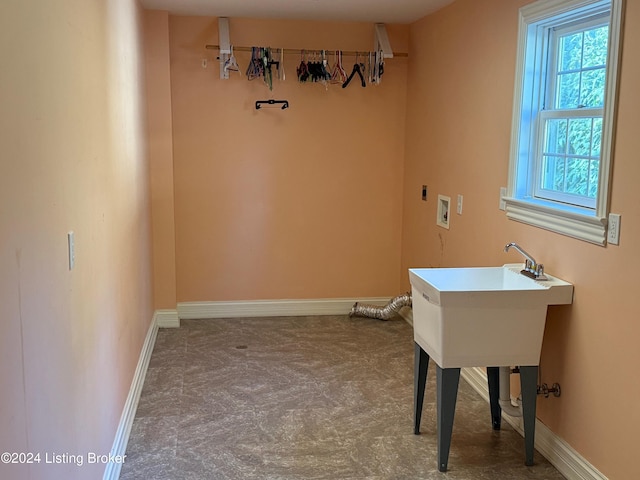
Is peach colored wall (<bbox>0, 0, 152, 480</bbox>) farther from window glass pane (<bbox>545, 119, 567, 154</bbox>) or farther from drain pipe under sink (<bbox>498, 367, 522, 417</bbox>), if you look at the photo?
window glass pane (<bbox>545, 119, 567, 154</bbox>)

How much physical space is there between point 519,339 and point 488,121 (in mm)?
1333

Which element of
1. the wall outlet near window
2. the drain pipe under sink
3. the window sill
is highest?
the window sill

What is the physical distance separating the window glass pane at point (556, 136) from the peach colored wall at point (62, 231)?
207cm

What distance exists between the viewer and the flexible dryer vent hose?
471 centimetres

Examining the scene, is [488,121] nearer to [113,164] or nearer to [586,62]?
[586,62]

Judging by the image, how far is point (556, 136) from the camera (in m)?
2.98

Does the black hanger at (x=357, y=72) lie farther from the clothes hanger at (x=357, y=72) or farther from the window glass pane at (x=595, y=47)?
the window glass pane at (x=595, y=47)

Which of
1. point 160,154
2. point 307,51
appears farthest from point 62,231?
point 307,51

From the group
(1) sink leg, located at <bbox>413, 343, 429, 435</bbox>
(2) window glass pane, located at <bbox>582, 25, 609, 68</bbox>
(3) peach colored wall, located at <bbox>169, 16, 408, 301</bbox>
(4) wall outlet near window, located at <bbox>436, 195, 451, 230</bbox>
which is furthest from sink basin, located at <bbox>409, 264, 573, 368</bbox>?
(3) peach colored wall, located at <bbox>169, 16, 408, 301</bbox>

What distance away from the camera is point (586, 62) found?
2.75m

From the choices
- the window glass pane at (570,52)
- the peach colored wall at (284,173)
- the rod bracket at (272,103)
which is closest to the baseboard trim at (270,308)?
the peach colored wall at (284,173)

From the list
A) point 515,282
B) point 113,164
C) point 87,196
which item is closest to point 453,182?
point 515,282

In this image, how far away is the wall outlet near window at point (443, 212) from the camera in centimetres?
406

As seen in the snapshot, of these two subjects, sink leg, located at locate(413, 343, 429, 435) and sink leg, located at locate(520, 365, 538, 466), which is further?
sink leg, located at locate(413, 343, 429, 435)
